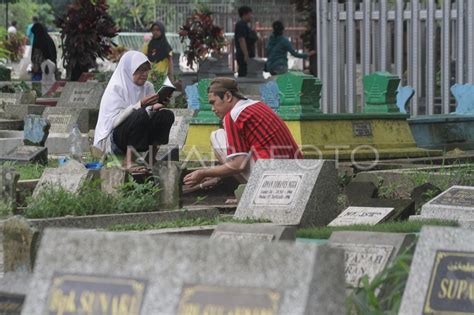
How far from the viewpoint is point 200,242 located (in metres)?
6.12

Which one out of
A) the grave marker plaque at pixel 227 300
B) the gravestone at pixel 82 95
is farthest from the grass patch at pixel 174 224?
the gravestone at pixel 82 95

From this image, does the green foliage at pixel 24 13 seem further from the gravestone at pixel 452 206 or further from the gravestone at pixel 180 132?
the gravestone at pixel 452 206

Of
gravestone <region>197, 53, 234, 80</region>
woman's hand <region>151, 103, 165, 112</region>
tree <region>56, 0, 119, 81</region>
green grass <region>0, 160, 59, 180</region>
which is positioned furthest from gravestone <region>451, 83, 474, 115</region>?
gravestone <region>197, 53, 234, 80</region>

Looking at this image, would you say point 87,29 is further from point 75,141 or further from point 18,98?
point 75,141

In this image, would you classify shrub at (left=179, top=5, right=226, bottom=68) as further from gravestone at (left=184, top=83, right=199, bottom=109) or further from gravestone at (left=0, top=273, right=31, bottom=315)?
gravestone at (left=0, top=273, right=31, bottom=315)

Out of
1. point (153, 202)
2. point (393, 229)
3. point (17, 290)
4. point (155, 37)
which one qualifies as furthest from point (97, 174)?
point (155, 37)

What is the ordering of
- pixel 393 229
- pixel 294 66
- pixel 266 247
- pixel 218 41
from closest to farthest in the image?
pixel 266 247 < pixel 393 229 < pixel 218 41 < pixel 294 66

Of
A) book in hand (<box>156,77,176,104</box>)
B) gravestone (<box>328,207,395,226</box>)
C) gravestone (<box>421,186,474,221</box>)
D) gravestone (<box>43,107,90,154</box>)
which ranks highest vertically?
book in hand (<box>156,77,176,104</box>)

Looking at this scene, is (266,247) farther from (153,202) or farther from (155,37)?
(155,37)

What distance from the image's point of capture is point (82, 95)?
21.8 meters

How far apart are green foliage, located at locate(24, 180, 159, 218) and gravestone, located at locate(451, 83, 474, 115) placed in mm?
8010

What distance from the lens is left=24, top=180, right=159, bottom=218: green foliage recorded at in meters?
11.1

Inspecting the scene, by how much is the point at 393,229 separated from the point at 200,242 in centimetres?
362

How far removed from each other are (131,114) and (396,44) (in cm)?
765
